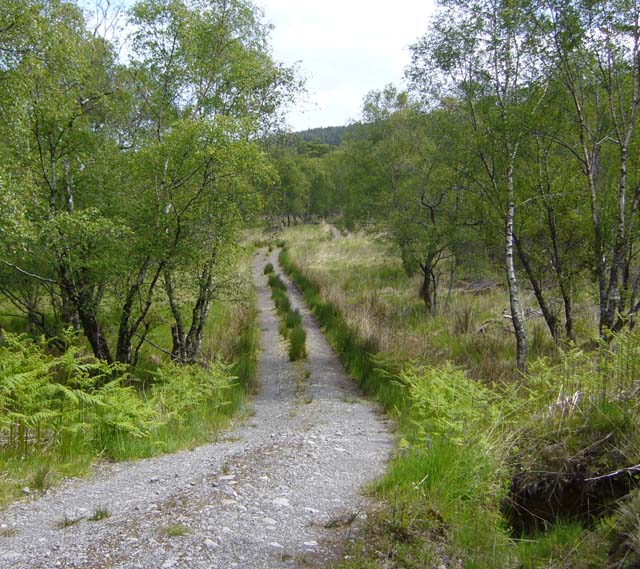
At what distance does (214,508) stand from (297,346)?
365 inches

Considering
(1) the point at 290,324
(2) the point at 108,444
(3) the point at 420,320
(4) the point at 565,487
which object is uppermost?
(2) the point at 108,444

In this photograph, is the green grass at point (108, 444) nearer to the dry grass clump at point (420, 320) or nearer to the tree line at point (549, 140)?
the dry grass clump at point (420, 320)

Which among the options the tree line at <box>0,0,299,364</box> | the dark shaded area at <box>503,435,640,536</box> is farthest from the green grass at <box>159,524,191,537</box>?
the tree line at <box>0,0,299,364</box>

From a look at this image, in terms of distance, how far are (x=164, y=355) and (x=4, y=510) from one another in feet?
28.5

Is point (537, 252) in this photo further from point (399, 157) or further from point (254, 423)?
point (399, 157)

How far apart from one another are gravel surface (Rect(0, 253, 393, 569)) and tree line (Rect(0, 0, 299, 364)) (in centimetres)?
356

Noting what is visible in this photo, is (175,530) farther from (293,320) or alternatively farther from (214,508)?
(293,320)

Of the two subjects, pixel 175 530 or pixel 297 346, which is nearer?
pixel 175 530

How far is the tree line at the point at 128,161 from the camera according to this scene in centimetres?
716

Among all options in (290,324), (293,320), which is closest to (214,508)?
(290,324)

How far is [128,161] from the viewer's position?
881 centimetres

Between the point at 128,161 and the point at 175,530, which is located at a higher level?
the point at 128,161

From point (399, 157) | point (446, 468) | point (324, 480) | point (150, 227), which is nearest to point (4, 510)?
point (324, 480)

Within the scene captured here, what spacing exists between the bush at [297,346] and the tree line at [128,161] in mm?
2721
